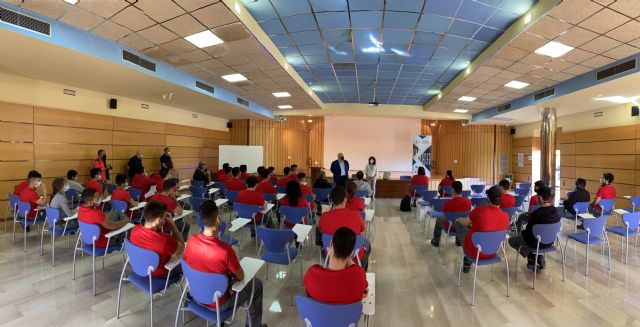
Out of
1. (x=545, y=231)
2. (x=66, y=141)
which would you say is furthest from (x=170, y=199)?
(x=66, y=141)

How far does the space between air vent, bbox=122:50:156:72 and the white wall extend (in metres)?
10.7

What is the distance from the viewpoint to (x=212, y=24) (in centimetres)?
436

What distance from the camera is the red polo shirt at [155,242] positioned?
2.46m

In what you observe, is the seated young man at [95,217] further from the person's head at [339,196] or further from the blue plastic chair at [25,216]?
the person's head at [339,196]

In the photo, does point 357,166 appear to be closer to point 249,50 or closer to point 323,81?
point 323,81

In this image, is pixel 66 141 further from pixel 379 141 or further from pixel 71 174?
pixel 379 141

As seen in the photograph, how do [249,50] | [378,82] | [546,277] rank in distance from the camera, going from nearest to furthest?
1. [546,277]
2. [249,50]
3. [378,82]

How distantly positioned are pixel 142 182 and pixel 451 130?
46.9 feet

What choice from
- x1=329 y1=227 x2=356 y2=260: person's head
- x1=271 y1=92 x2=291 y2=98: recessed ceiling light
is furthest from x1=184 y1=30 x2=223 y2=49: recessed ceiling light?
x1=329 y1=227 x2=356 y2=260: person's head

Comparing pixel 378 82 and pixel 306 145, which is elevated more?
pixel 378 82

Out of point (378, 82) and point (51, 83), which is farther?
point (378, 82)

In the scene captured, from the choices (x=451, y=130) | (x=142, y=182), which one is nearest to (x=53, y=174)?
(x=142, y=182)

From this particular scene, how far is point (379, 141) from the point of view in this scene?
→ 15430mm

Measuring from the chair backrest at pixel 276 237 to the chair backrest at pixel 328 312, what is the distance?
129 centimetres
